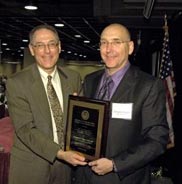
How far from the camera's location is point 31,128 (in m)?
2.04

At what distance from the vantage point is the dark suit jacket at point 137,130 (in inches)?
71.4

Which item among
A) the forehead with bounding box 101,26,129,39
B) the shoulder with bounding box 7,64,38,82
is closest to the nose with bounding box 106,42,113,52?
A: the forehead with bounding box 101,26,129,39

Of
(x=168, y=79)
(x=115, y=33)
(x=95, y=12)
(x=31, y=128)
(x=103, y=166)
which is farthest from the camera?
(x=95, y=12)

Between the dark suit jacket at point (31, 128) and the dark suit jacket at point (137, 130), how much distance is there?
0.38 metres

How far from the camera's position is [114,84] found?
1.97m

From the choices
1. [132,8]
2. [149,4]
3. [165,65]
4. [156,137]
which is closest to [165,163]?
[165,65]

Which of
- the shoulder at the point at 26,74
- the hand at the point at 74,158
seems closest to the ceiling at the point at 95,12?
the shoulder at the point at 26,74

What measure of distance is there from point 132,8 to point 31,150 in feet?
10.9

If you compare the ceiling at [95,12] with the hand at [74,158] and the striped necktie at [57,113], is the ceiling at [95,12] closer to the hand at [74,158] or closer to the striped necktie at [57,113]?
the striped necktie at [57,113]

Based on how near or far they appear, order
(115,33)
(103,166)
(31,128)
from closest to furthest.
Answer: (103,166) < (115,33) < (31,128)

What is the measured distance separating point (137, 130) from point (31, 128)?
2.08 feet

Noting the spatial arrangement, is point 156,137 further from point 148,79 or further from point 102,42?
point 102,42

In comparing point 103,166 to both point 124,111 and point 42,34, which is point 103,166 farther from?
point 42,34

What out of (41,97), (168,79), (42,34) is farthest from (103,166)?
(168,79)
